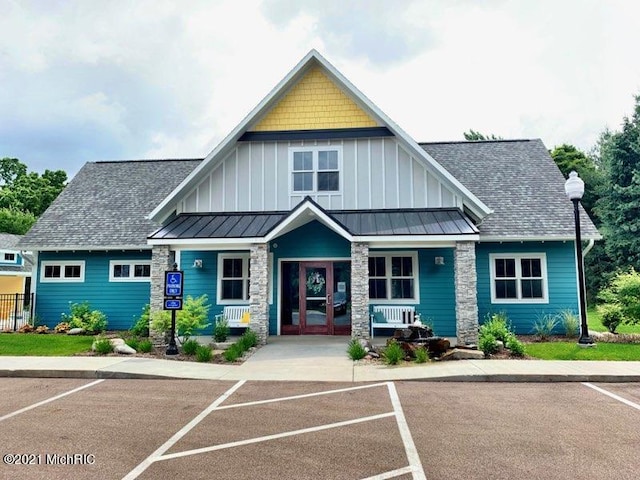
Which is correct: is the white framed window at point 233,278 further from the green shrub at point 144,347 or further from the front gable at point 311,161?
the green shrub at point 144,347

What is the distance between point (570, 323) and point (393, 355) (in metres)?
7.00

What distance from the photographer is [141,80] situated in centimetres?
1460

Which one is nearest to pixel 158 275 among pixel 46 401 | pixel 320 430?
pixel 46 401

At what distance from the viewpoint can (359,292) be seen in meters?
11.2

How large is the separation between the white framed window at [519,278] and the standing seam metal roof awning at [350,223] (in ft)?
8.39

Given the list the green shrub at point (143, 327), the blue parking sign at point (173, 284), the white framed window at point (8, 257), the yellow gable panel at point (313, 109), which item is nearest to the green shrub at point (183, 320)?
the blue parking sign at point (173, 284)

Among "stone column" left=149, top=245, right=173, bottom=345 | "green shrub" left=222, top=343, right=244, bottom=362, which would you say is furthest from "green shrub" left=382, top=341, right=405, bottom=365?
"stone column" left=149, top=245, right=173, bottom=345

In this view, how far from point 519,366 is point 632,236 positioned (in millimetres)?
22830

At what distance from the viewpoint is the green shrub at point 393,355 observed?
29.7 ft

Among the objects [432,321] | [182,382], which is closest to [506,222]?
[432,321]

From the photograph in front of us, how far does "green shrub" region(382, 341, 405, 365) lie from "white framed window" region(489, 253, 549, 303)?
5441 millimetres

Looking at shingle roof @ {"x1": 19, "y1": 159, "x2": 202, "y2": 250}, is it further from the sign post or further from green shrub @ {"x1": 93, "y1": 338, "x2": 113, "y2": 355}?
green shrub @ {"x1": 93, "y1": 338, "x2": 113, "y2": 355}

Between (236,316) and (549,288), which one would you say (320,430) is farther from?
(549,288)

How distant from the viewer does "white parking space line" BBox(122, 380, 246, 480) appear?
4129 millimetres
